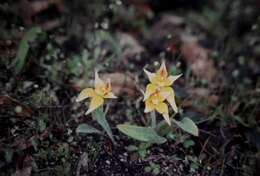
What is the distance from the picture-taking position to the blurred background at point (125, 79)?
6.34ft

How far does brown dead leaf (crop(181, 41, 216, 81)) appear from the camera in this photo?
110 inches

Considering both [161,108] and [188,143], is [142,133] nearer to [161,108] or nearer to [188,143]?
[161,108]

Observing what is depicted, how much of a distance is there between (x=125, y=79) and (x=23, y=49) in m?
0.63

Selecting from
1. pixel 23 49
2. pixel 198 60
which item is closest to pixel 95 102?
pixel 23 49

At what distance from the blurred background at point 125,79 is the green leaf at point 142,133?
134 millimetres

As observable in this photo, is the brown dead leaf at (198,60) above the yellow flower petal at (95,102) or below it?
above

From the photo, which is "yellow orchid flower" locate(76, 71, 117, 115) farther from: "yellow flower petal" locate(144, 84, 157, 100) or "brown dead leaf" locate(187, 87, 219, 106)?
"brown dead leaf" locate(187, 87, 219, 106)

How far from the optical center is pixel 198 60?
9.50 feet

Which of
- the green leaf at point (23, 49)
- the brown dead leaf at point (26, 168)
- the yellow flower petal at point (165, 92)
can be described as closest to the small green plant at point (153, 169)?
the yellow flower petal at point (165, 92)

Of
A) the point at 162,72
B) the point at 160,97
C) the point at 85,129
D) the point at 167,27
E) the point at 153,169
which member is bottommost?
the point at 153,169

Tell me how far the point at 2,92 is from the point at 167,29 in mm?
1564

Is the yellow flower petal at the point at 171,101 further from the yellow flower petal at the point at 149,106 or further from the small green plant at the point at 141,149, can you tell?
the small green plant at the point at 141,149

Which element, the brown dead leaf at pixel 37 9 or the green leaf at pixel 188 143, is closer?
the green leaf at pixel 188 143

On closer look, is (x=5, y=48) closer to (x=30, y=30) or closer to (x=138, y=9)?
(x=30, y=30)
